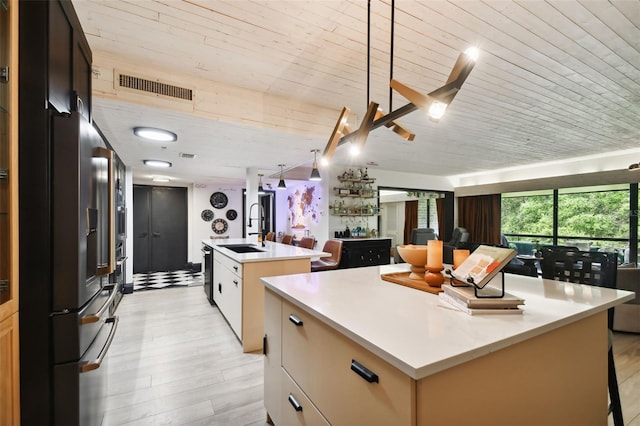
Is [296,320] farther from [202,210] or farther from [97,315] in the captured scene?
[202,210]

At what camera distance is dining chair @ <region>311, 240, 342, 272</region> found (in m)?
4.06

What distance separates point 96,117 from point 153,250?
5139 mm

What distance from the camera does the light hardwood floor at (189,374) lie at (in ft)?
6.12

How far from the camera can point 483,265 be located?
3.88 ft

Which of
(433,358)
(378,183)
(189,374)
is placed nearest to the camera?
(433,358)

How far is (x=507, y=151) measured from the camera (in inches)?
194

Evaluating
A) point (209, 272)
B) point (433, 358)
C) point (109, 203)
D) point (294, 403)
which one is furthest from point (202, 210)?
point (433, 358)

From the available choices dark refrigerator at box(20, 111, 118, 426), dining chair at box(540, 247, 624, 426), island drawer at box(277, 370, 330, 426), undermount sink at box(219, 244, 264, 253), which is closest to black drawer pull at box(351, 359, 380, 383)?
island drawer at box(277, 370, 330, 426)

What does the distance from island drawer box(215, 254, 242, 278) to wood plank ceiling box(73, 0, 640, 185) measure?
53.5 inches

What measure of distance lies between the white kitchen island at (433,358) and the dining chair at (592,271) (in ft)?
0.81

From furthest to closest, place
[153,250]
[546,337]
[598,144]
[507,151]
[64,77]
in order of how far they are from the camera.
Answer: [153,250], [507,151], [598,144], [64,77], [546,337]

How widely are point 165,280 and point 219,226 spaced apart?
2.05 metres

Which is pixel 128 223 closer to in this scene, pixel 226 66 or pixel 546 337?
pixel 226 66

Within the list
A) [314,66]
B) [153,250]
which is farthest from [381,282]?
[153,250]
